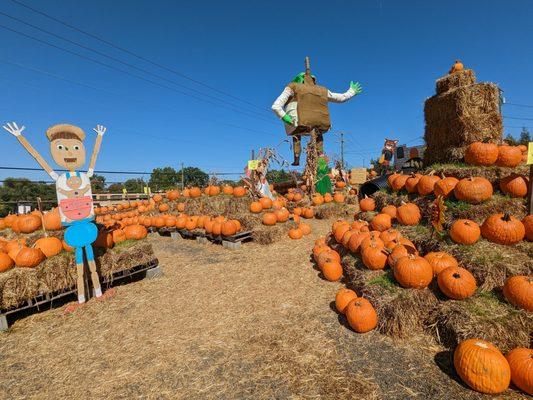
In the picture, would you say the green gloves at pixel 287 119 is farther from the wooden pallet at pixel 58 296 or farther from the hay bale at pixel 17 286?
the hay bale at pixel 17 286

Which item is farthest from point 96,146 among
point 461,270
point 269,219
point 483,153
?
point 483,153

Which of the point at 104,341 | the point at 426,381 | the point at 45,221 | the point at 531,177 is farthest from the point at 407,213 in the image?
the point at 45,221

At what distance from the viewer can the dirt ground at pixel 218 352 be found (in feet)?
8.04

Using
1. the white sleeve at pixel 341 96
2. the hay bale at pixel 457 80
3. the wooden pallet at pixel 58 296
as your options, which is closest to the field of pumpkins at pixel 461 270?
the hay bale at pixel 457 80

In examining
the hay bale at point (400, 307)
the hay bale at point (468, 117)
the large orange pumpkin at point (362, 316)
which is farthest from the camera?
the hay bale at point (468, 117)

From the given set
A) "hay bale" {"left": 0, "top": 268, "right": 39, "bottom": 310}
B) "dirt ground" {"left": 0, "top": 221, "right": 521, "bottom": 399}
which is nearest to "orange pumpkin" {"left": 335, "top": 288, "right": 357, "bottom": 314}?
"dirt ground" {"left": 0, "top": 221, "right": 521, "bottom": 399}

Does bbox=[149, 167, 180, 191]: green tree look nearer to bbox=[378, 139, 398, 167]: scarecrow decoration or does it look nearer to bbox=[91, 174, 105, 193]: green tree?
bbox=[91, 174, 105, 193]: green tree

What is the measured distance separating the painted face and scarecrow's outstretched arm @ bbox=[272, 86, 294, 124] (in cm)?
786

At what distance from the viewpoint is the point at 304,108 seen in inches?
437

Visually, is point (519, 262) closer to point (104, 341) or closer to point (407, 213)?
point (407, 213)

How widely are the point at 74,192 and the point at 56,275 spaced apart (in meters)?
1.30

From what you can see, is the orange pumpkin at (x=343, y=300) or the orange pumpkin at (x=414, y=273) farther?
the orange pumpkin at (x=343, y=300)

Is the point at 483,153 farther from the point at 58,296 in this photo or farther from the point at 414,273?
the point at 58,296

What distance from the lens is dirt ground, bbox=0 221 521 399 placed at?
2.45 metres
